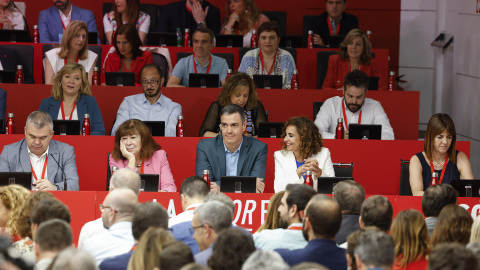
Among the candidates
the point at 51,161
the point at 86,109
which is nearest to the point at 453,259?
the point at 51,161

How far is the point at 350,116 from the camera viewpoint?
26.1ft

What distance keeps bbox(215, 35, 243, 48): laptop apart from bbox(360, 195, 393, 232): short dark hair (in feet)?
18.9

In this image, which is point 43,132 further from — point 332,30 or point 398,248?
point 332,30

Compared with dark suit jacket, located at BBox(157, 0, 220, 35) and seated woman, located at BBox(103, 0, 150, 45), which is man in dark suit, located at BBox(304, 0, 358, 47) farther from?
seated woman, located at BBox(103, 0, 150, 45)

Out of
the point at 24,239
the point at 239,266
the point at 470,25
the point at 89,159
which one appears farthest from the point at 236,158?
the point at 470,25

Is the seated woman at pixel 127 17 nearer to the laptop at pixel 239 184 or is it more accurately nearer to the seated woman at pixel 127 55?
the seated woman at pixel 127 55

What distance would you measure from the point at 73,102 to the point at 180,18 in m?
3.47

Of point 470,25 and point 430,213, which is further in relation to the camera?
point 470,25

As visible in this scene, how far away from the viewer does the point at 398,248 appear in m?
4.17

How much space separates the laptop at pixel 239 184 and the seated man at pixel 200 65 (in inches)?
137

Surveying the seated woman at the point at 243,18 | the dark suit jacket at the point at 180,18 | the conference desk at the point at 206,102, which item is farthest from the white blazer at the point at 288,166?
the dark suit jacket at the point at 180,18

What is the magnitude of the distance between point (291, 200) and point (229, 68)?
16.1 ft

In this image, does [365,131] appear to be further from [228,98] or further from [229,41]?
[229,41]

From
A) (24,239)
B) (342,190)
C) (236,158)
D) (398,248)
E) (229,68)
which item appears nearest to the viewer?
(398,248)
